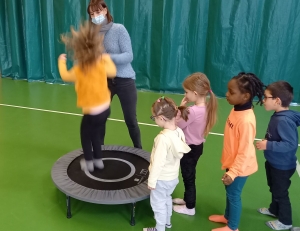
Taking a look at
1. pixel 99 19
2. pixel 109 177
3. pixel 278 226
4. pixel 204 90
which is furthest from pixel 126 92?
pixel 278 226

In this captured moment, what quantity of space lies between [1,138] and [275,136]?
9.81ft

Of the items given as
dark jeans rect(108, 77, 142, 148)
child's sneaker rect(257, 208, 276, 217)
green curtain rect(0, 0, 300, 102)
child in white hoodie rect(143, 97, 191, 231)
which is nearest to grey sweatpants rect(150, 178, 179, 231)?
child in white hoodie rect(143, 97, 191, 231)

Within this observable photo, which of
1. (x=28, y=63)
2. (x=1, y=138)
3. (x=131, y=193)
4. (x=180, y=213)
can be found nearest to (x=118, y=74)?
(x=131, y=193)

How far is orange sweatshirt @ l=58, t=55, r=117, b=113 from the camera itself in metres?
2.13

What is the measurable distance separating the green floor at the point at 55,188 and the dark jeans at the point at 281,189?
0.19 metres

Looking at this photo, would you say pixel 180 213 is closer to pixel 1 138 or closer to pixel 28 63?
pixel 1 138

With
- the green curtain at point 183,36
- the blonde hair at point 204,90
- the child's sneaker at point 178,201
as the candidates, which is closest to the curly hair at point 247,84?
the blonde hair at point 204,90

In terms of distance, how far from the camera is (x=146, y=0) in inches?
213

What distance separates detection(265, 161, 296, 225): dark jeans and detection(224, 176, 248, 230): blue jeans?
0.25 metres

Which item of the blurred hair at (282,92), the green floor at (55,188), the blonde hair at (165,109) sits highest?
the blurred hair at (282,92)

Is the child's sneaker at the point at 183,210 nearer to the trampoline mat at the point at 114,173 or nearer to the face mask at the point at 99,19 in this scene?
the trampoline mat at the point at 114,173

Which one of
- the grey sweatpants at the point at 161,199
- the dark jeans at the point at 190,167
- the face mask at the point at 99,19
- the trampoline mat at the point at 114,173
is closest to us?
the grey sweatpants at the point at 161,199

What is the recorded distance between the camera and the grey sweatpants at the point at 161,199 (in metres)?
2.11

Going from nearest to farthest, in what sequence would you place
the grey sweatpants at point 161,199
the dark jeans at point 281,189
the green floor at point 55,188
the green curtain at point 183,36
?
the grey sweatpants at point 161,199 < the dark jeans at point 281,189 < the green floor at point 55,188 < the green curtain at point 183,36
